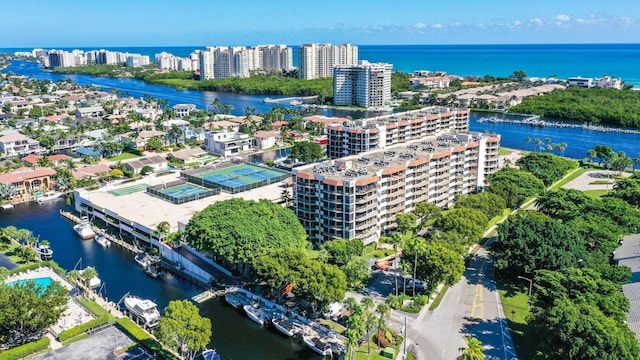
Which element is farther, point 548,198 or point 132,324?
point 548,198

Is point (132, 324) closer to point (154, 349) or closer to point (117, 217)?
point (154, 349)

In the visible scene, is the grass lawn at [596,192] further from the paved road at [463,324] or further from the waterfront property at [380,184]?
the paved road at [463,324]

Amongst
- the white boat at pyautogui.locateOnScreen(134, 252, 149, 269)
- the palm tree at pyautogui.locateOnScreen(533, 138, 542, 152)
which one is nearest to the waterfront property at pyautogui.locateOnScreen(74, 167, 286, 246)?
the white boat at pyautogui.locateOnScreen(134, 252, 149, 269)

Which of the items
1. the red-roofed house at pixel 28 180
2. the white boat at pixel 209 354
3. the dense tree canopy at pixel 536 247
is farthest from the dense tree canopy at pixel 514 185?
the red-roofed house at pixel 28 180

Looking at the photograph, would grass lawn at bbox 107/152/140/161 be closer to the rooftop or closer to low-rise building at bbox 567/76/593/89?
the rooftop

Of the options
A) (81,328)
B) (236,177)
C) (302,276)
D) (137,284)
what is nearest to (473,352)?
(302,276)

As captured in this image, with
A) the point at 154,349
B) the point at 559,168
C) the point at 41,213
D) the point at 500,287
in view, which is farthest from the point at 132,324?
the point at 559,168
